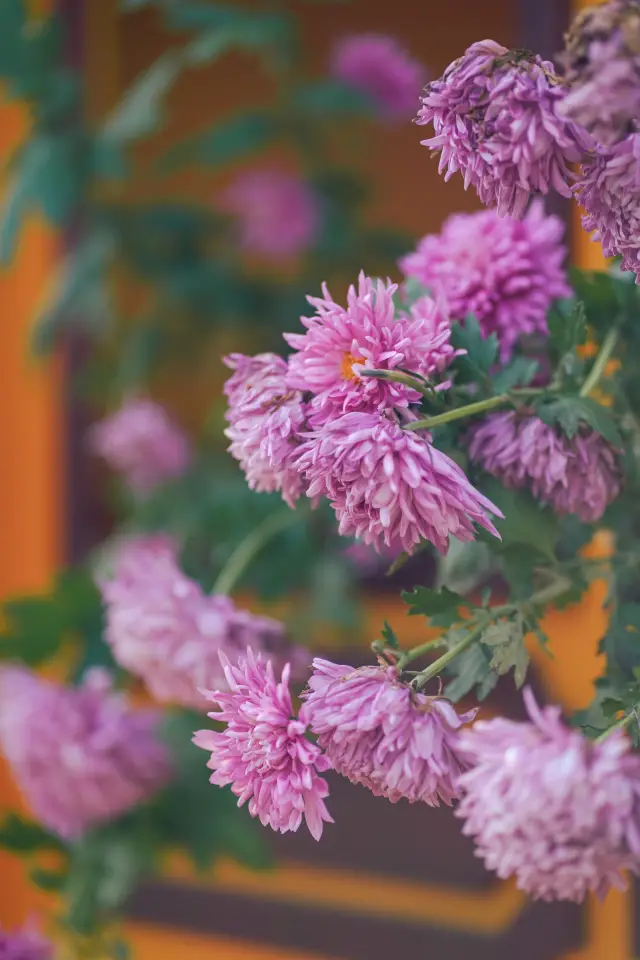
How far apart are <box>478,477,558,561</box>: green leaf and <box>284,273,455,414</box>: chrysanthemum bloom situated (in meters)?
0.06

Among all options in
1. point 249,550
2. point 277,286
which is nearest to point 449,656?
point 249,550

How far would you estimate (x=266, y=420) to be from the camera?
0.30 m

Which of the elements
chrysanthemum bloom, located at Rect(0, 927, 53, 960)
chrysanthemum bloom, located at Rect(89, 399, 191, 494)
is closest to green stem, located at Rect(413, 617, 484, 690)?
chrysanthemum bloom, located at Rect(0, 927, 53, 960)

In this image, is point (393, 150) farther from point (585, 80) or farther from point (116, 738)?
point (585, 80)

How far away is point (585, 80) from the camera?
244 mm

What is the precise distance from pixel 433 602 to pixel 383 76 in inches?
28.9

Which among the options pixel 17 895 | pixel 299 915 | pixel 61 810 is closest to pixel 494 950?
pixel 299 915

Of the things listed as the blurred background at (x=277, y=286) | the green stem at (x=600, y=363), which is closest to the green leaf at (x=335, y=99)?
the blurred background at (x=277, y=286)

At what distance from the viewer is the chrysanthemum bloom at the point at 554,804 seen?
0.23 m

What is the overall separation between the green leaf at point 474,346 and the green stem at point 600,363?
0.03 meters

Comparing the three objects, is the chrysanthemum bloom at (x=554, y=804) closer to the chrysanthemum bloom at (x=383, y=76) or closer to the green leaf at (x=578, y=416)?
the green leaf at (x=578, y=416)

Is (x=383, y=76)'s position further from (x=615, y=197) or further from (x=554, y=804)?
(x=554, y=804)

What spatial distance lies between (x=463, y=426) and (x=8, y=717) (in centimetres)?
40

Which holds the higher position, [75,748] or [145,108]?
[145,108]
